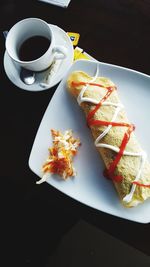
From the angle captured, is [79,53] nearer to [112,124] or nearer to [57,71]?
[57,71]

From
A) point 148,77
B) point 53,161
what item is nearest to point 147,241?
point 53,161

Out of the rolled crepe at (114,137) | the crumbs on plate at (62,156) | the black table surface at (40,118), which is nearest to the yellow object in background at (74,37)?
the black table surface at (40,118)

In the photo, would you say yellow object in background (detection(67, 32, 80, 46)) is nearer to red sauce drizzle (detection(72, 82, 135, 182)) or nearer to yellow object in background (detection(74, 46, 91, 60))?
yellow object in background (detection(74, 46, 91, 60))

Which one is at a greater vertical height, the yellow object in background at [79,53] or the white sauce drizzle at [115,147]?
the yellow object in background at [79,53]

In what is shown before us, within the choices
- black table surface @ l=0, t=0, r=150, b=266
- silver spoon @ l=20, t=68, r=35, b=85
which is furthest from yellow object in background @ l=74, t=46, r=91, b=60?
silver spoon @ l=20, t=68, r=35, b=85

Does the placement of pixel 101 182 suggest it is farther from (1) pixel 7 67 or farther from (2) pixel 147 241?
(1) pixel 7 67

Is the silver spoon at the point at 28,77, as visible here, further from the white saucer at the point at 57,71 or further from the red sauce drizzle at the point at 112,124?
the red sauce drizzle at the point at 112,124
